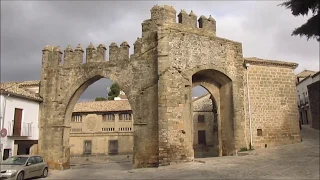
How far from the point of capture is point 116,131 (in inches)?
1233

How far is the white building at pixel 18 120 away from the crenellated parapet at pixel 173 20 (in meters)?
7.49

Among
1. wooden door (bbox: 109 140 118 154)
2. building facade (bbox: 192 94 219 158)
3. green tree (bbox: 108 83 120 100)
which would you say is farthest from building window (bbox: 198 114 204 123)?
green tree (bbox: 108 83 120 100)

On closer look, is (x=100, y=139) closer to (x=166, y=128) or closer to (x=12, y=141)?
(x=12, y=141)

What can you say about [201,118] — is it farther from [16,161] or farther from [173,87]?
[16,161]

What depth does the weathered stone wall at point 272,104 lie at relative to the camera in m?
16.8

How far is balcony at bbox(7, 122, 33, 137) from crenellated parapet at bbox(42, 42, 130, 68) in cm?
377

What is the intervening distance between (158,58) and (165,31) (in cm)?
145

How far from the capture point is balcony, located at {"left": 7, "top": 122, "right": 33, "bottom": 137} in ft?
51.0

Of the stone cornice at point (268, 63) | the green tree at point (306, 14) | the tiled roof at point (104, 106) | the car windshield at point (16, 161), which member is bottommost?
the car windshield at point (16, 161)

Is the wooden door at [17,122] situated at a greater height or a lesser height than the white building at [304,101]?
lesser

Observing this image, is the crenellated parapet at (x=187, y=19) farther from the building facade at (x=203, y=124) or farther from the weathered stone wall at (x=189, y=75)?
the building facade at (x=203, y=124)

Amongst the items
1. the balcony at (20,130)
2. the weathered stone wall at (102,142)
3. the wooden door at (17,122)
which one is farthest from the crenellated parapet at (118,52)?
the weathered stone wall at (102,142)

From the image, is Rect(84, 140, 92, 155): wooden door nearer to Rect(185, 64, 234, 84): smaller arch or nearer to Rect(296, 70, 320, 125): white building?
Rect(185, 64, 234, 84): smaller arch

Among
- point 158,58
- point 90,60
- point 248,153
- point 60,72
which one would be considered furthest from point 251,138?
point 60,72
